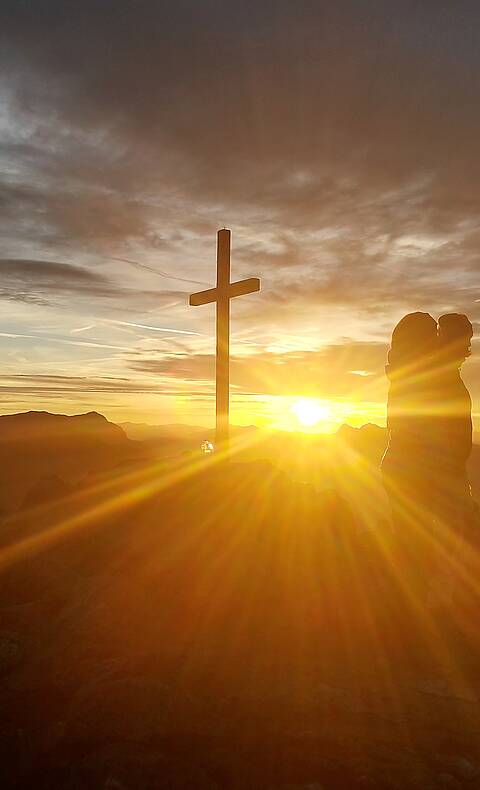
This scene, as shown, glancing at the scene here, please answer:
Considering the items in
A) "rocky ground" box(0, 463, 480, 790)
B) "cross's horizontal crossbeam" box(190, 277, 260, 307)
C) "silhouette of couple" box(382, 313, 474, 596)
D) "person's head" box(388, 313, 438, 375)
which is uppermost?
"cross's horizontal crossbeam" box(190, 277, 260, 307)

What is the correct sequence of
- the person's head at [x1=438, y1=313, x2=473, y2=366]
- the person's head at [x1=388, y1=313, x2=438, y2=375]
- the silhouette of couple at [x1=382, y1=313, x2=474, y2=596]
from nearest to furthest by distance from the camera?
the silhouette of couple at [x1=382, y1=313, x2=474, y2=596] → the person's head at [x1=438, y1=313, x2=473, y2=366] → the person's head at [x1=388, y1=313, x2=438, y2=375]

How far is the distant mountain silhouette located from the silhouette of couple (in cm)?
3340

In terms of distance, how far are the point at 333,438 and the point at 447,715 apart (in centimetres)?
15659

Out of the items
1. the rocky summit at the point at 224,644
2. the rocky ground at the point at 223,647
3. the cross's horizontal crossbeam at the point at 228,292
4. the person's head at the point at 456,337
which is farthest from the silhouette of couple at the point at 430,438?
the cross's horizontal crossbeam at the point at 228,292

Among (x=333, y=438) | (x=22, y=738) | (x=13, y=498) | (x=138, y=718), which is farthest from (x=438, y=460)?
(x=333, y=438)

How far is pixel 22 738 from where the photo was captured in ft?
37.6

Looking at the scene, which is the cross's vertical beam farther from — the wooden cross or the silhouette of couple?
the silhouette of couple

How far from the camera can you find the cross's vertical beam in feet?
77.0

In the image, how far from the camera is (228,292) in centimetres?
2372

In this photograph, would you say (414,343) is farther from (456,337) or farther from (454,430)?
(454,430)

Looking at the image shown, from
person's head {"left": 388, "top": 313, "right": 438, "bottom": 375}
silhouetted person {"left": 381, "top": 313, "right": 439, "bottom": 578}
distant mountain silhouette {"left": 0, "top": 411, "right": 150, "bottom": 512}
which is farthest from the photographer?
distant mountain silhouette {"left": 0, "top": 411, "right": 150, "bottom": 512}

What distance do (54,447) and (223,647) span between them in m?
49.2

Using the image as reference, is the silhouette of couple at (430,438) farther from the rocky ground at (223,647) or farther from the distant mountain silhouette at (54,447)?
the distant mountain silhouette at (54,447)

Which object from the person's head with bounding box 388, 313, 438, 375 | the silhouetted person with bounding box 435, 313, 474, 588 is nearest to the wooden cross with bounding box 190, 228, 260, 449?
the person's head with bounding box 388, 313, 438, 375
